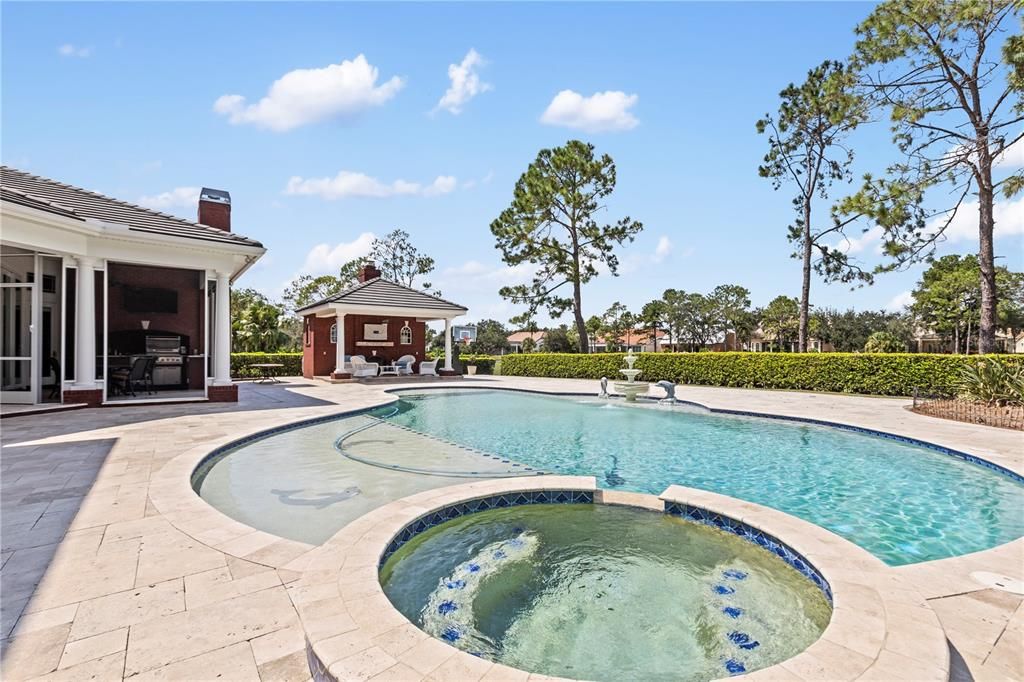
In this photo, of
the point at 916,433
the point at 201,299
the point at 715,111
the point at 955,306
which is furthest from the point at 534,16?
the point at 955,306

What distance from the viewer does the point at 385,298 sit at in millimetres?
21891

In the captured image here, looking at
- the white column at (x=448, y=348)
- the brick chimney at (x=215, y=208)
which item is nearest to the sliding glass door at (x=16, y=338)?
the brick chimney at (x=215, y=208)

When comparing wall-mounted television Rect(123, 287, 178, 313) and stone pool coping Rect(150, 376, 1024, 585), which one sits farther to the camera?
wall-mounted television Rect(123, 287, 178, 313)

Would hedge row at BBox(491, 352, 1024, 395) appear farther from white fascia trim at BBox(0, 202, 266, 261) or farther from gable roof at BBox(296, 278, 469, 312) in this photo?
white fascia trim at BBox(0, 202, 266, 261)

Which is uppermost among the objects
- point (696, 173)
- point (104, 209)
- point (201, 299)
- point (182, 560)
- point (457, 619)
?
point (696, 173)

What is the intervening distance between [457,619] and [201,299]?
14351mm

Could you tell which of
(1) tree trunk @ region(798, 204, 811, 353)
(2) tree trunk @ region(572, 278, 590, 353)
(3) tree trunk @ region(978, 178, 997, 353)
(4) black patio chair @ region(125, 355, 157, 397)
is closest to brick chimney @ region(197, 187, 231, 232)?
(4) black patio chair @ region(125, 355, 157, 397)

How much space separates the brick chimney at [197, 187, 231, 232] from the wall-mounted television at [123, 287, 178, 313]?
331 cm

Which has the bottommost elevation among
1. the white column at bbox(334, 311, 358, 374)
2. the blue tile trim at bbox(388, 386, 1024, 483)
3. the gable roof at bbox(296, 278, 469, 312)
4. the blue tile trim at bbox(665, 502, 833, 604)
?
the blue tile trim at bbox(388, 386, 1024, 483)

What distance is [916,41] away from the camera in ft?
49.9

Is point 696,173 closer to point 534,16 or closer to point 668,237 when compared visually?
point 534,16

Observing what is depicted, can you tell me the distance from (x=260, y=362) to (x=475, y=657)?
2451 cm

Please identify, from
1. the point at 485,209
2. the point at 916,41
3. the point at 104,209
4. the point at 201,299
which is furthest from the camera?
the point at 485,209

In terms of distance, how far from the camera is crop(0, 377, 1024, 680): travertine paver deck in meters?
2.34
